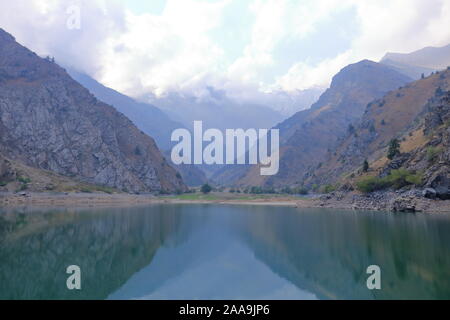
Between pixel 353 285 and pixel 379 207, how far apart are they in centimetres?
6327

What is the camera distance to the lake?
805 inches

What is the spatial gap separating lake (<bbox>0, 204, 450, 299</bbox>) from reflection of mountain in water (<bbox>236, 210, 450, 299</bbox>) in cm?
7

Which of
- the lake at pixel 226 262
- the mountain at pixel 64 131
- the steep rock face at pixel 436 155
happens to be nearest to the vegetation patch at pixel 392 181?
the steep rock face at pixel 436 155

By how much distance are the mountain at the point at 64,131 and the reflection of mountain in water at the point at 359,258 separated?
11484 centimetres

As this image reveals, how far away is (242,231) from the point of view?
160 ft

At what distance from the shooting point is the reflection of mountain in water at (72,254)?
20.6 metres

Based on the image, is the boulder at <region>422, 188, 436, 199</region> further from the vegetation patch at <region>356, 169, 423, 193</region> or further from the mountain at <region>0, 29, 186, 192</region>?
the mountain at <region>0, 29, 186, 192</region>

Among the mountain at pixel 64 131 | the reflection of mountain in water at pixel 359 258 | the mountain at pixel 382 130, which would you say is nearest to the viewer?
the reflection of mountain in water at pixel 359 258

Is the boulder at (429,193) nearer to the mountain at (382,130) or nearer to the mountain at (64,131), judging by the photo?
the mountain at (382,130)

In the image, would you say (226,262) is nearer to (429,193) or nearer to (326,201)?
(429,193)

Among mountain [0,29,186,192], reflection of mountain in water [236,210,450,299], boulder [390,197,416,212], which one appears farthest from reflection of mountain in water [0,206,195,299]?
mountain [0,29,186,192]

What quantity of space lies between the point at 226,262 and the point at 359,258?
10926 mm
